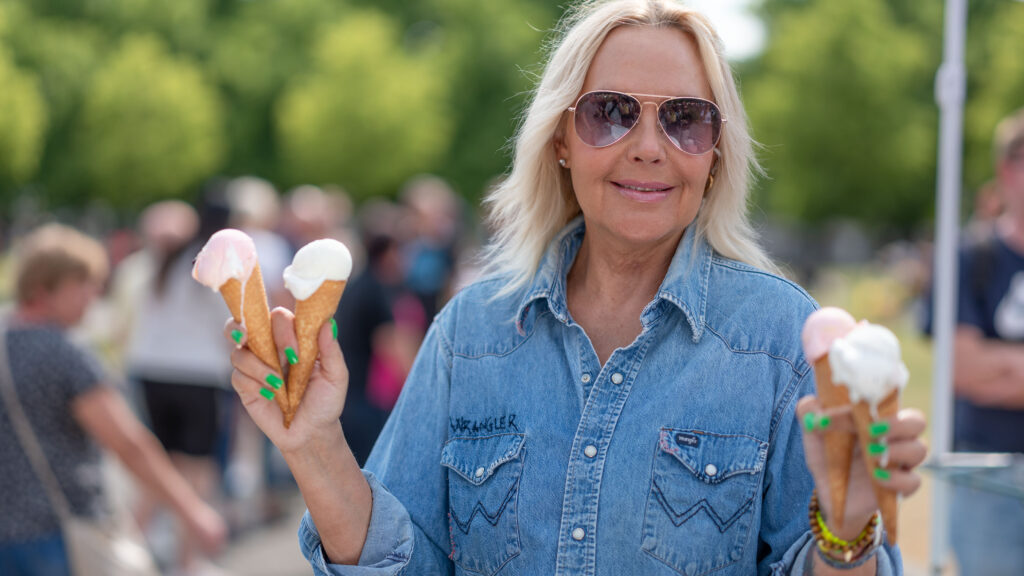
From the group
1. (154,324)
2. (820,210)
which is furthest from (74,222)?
(154,324)

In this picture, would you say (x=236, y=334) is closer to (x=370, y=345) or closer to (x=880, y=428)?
(x=880, y=428)

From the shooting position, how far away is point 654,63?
1902 millimetres


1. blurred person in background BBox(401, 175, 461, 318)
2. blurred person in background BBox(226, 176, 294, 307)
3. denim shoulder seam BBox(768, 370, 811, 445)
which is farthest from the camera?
blurred person in background BBox(401, 175, 461, 318)

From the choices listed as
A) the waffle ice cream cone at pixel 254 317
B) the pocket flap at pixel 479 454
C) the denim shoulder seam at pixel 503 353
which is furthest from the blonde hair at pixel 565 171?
the waffle ice cream cone at pixel 254 317

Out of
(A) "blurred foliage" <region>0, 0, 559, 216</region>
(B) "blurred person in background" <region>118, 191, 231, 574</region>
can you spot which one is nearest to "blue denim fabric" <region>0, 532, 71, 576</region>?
(B) "blurred person in background" <region>118, 191, 231, 574</region>

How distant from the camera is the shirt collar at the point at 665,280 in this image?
1.89 metres

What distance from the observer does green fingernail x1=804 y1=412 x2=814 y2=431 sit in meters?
1.45

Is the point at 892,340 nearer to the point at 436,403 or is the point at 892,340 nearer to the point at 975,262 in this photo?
the point at 436,403

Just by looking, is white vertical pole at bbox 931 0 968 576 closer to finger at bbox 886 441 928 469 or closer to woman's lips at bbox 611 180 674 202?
woman's lips at bbox 611 180 674 202

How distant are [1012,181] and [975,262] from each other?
33 centimetres

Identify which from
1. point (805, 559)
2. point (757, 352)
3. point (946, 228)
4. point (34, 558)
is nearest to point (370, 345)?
point (34, 558)

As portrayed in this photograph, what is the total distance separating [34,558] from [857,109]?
36.7 meters

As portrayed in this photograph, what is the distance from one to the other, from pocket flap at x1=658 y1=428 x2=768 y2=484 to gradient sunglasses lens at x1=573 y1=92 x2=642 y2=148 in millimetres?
595

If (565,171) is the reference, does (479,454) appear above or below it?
below
